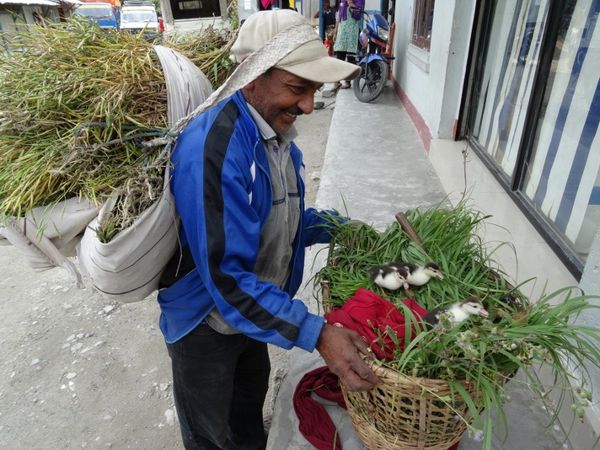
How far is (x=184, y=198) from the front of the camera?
121 centimetres

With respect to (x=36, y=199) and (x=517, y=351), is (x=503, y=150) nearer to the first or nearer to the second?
(x=517, y=351)

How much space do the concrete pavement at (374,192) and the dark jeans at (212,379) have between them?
0.19m

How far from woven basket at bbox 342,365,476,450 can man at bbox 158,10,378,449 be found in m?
0.08

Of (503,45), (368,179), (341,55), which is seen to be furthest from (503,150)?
(341,55)

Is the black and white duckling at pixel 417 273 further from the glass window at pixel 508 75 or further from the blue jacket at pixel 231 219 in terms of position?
the glass window at pixel 508 75

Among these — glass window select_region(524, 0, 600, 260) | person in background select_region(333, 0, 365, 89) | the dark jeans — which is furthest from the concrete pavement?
person in background select_region(333, 0, 365, 89)

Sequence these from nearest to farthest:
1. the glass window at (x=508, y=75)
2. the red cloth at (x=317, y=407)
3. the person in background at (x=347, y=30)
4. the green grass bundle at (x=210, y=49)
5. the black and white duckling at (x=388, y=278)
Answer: the black and white duckling at (x=388, y=278), the red cloth at (x=317, y=407), the green grass bundle at (x=210, y=49), the glass window at (x=508, y=75), the person in background at (x=347, y=30)

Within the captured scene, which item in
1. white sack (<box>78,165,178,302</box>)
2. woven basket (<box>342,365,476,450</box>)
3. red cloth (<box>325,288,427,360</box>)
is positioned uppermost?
white sack (<box>78,165,178,302</box>)

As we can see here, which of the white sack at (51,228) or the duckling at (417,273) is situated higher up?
the white sack at (51,228)

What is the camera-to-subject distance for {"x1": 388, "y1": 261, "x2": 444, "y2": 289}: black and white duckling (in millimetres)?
1487

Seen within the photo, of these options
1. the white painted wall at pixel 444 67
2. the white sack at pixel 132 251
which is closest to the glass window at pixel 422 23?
the white painted wall at pixel 444 67

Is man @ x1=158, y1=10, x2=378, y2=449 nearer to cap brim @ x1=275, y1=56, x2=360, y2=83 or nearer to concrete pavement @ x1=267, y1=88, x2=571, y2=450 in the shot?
cap brim @ x1=275, y1=56, x2=360, y2=83

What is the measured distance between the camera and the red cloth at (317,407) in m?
1.67

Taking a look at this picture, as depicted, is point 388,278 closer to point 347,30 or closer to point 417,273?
point 417,273
